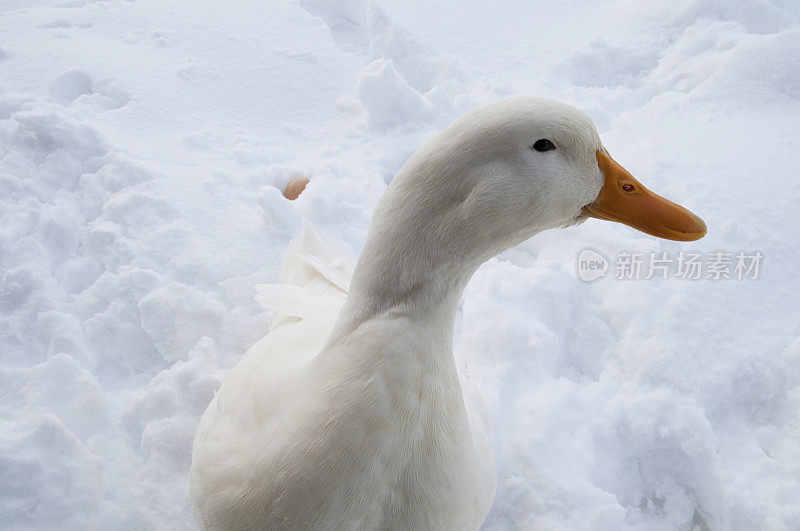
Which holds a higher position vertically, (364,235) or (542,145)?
(542,145)

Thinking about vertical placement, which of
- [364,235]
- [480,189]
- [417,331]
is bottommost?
[364,235]

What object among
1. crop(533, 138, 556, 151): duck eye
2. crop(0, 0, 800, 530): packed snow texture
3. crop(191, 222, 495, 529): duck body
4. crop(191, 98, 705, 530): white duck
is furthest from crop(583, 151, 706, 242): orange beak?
crop(0, 0, 800, 530): packed snow texture

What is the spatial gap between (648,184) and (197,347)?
206 centimetres

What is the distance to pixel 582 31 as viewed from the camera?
383 centimetres

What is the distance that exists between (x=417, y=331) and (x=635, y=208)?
0.52 meters

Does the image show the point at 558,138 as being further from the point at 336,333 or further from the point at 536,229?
the point at 336,333

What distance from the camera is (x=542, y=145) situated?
1.06 meters

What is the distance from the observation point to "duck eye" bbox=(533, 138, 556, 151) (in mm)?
1057

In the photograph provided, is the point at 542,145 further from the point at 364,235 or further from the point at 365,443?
the point at 364,235

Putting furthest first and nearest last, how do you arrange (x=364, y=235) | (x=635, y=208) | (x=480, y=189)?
(x=364, y=235) < (x=635, y=208) < (x=480, y=189)

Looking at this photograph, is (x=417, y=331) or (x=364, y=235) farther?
(x=364, y=235)

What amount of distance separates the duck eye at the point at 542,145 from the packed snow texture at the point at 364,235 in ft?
3.65

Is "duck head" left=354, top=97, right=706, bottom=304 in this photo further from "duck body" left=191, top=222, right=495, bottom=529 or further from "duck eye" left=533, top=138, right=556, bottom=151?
"duck body" left=191, top=222, right=495, bottom=529

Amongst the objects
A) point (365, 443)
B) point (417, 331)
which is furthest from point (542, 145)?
point (365, 443)
